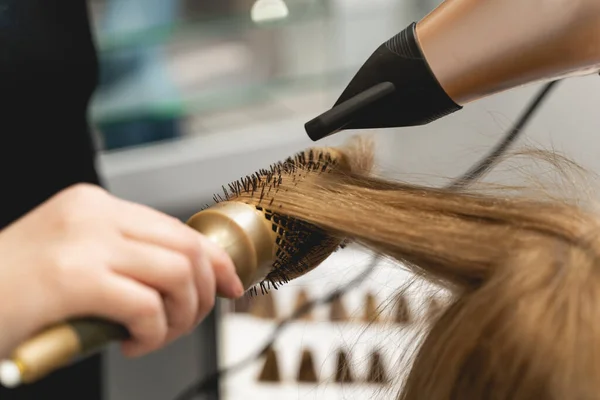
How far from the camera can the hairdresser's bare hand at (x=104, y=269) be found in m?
0.23

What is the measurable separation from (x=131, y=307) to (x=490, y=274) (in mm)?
165

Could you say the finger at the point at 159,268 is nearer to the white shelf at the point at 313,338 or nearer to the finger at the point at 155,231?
the finger at the point at 155,231

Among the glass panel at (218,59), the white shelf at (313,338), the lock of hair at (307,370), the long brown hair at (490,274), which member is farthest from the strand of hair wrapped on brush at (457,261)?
the glass panel at (218,59)

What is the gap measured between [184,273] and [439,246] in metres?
0.13

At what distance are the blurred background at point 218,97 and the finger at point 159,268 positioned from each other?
1.61ft

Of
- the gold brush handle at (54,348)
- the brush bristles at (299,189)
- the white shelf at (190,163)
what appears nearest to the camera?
the gold brush handle at (54,348)

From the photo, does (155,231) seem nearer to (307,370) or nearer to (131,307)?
(131,307)

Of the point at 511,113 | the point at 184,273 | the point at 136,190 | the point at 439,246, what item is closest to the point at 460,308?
the point at 439,246

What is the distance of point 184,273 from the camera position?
0.24m

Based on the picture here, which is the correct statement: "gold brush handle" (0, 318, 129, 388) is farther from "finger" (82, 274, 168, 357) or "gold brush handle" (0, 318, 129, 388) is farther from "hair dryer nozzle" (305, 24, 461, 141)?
"hair dryer nozzle" (305, 24, 461, 141)

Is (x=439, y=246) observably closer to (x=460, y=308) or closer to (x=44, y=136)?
(x=460, y=308)

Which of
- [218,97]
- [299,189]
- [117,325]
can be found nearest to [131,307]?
[117,325]

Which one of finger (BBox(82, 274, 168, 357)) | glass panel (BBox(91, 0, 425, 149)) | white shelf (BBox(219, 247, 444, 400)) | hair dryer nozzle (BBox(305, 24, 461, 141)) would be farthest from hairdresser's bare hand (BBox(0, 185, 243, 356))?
glass panel (BBox(91, 0, 425, 149))

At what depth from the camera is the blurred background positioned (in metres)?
0.76
